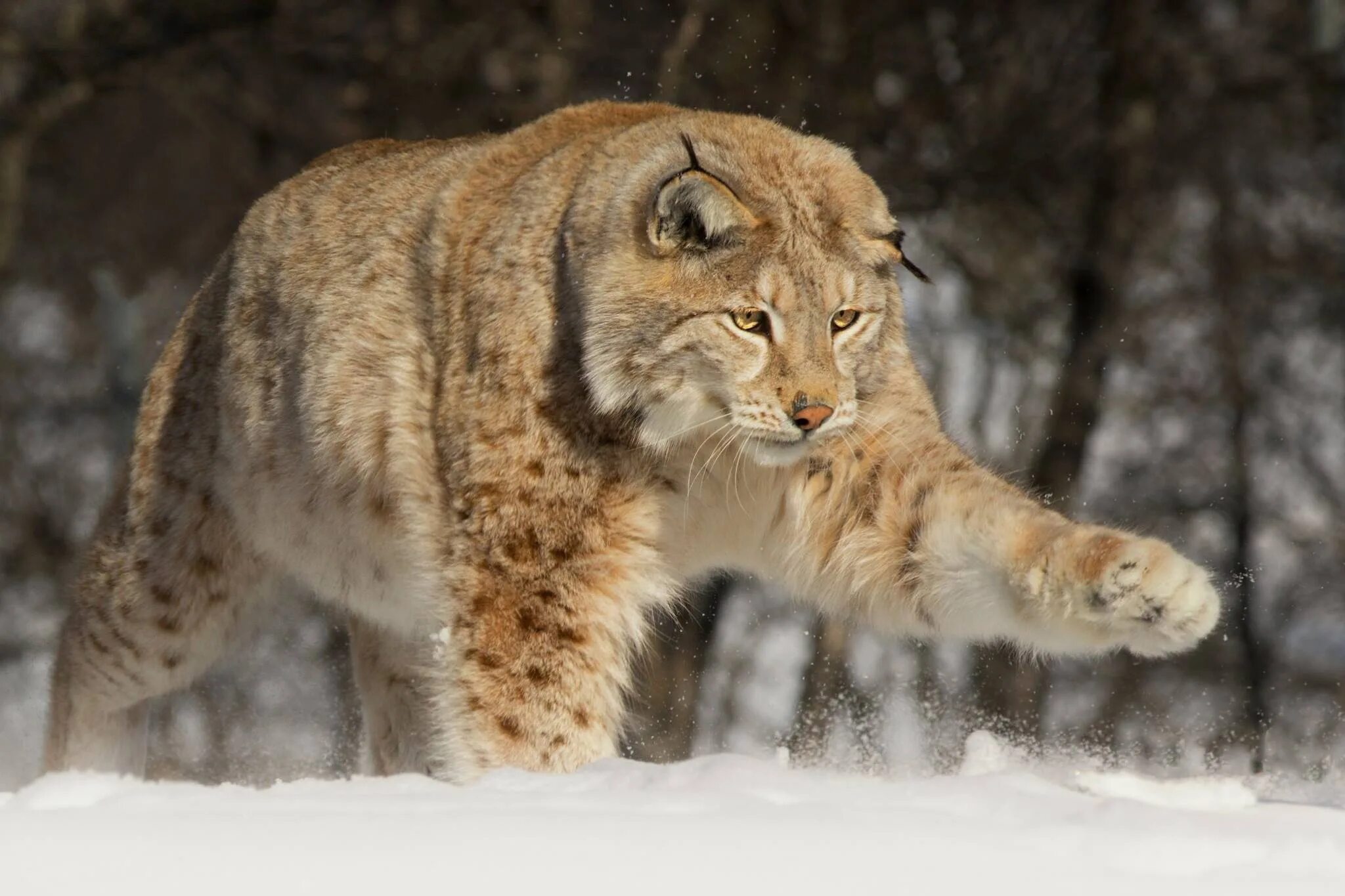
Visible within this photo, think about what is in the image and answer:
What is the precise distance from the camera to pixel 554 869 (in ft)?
7.96

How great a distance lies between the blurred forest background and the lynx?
451cm

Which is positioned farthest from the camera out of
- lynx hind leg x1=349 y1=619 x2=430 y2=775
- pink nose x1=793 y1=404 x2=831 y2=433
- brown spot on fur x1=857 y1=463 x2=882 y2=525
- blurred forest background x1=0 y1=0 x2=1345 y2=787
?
blurred forest background x1=0 y1=0 x2=1345 y2=787

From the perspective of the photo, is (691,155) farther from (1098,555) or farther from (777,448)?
(1098,555)

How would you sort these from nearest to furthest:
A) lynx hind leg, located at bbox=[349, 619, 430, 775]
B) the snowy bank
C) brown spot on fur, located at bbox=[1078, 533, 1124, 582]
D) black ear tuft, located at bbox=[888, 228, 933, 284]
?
the snowy bank < brown spot on fur, located at bbox=[1078, 533, 1124, 582] < black ear tuft, located at bbox=[888, 228, 933, 284] < lynx hind leg, located at bbox=[349, 619, 430, 775]

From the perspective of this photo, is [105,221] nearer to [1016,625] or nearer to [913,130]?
[913,130]

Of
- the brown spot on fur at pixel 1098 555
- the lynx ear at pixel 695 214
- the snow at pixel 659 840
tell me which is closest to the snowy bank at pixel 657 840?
the snow at pixel 659 840

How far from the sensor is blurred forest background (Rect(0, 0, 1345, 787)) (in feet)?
30.8

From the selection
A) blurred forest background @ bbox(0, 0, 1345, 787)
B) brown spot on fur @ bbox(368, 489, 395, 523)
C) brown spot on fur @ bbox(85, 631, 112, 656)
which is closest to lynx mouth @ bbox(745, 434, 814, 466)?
brown spot on fur @ bbox(368, 489, 395, 523)

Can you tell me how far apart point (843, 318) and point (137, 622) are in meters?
2.43

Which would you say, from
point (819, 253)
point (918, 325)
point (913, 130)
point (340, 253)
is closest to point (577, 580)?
point (819, 253)

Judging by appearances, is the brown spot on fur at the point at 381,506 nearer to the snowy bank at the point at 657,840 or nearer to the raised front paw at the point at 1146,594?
the snowy bank at the point at 657,840

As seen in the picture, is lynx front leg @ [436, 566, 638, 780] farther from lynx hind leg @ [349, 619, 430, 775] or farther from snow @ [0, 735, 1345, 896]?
lynx hind leg @ [349, 619, 430, 775]

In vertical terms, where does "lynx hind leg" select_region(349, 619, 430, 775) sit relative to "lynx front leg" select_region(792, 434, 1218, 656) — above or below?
below

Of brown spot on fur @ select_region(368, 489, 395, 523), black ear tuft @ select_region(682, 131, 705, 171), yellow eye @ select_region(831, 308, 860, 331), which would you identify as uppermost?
black ear tuft @ select_region(682, 131, 705, 171)
